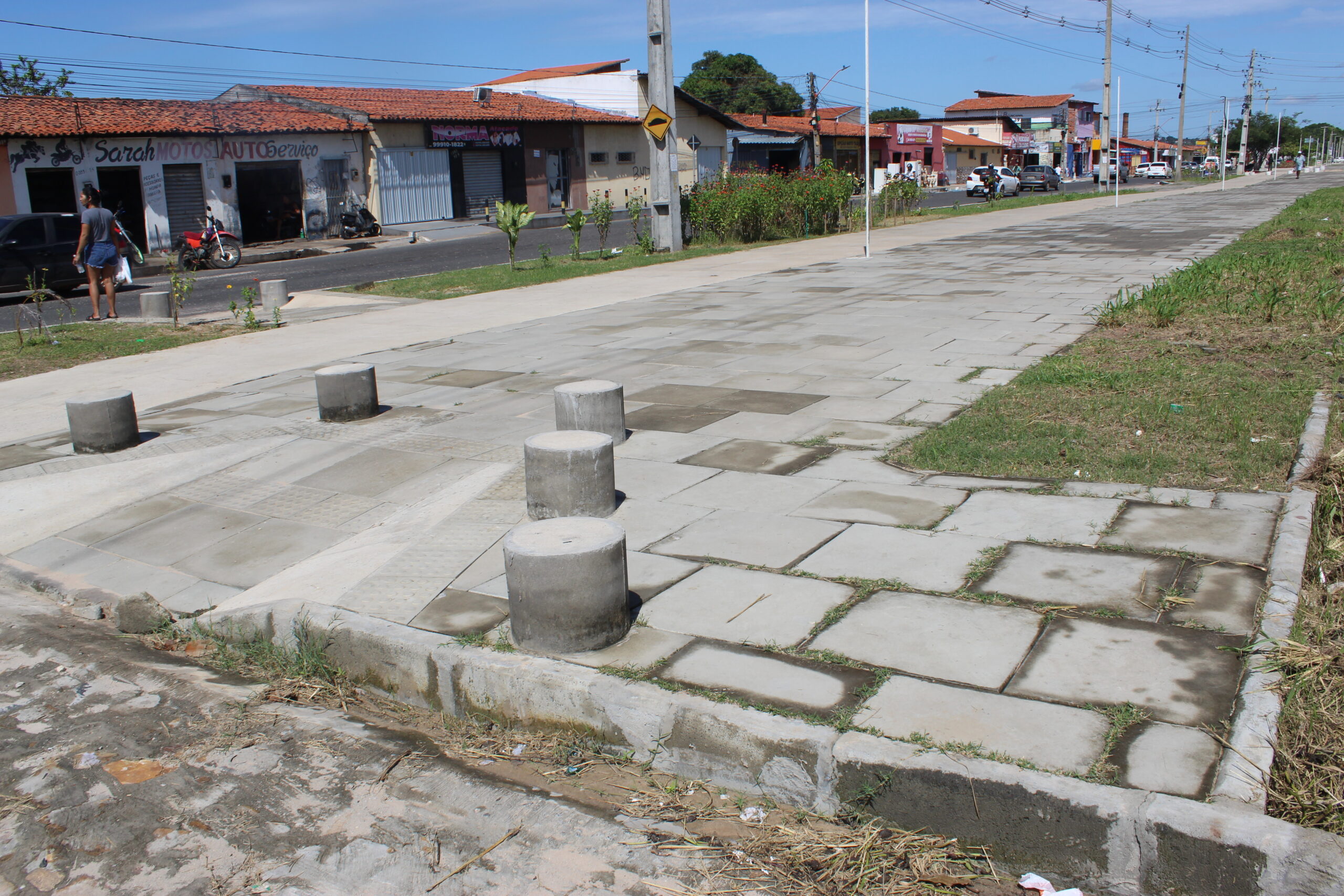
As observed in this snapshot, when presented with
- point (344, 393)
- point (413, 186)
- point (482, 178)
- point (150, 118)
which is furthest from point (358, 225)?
point (344, 393)

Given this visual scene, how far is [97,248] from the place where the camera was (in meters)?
14.3

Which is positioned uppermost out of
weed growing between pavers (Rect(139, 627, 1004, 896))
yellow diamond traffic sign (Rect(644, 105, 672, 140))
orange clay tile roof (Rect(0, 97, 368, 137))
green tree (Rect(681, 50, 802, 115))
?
green tree (Rect(681, 50, 802, 115))

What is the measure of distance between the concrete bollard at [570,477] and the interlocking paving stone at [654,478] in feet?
1.28

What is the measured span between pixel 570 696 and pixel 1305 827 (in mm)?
2176

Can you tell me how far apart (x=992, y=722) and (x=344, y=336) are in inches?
413

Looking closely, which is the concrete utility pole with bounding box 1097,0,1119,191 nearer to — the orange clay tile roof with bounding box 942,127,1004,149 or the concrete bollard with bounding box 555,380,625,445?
the orange clay tile roof with bounding box 942,127,1004,149

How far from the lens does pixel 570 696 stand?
11.9ft

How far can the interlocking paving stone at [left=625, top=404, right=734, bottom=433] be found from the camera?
723cm

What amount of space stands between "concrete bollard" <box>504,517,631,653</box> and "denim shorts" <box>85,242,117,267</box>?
1290 centimetres

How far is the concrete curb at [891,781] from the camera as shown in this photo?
263cm

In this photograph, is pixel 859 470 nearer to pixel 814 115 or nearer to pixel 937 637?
pixel 937 637

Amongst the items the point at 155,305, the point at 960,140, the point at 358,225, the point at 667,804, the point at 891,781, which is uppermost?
the point at 960,140

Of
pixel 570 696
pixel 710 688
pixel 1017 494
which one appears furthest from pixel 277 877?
pixel 1017 494

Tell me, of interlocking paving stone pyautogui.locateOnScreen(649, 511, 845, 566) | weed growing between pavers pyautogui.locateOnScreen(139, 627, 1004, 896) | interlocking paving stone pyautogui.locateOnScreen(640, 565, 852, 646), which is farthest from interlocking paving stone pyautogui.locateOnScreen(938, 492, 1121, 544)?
weed growing between pavers pyautogui.locateOnScreen(139, 627, 1004, 896)
